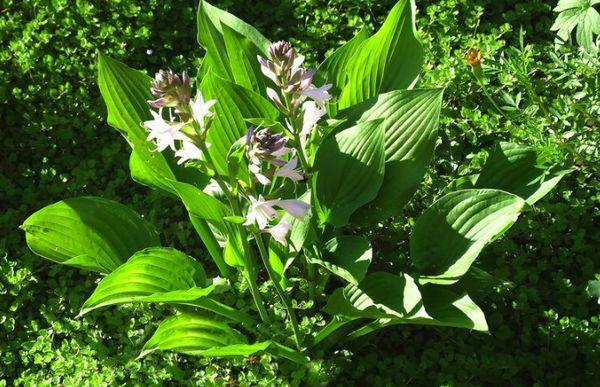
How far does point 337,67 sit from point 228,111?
0.45 m

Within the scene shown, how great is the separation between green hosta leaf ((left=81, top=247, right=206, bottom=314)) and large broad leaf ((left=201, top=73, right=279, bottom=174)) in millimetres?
298

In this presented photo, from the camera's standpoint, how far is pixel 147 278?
87.9 inches

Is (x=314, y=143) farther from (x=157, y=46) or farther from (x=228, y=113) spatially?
(x=157, y=46)

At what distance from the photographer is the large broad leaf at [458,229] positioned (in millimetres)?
2105

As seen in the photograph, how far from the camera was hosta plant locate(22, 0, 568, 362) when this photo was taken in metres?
2.10

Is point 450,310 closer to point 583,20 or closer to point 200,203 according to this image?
point 200,203

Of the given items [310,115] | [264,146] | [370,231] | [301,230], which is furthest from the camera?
[370,231]

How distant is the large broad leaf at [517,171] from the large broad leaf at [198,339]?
788 mm

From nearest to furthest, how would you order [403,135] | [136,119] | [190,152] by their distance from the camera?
1. [190,152]
2. [403,135]
3. [136,119]

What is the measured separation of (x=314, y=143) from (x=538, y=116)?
102 cm

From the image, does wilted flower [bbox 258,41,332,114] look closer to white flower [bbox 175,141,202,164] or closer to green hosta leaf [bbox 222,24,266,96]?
white flower [bbox 175,141,202,164]

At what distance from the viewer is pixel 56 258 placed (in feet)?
7.68

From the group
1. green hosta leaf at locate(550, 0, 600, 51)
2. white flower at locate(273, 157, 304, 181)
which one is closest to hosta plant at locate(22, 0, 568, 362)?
white flower at locate(273, 157, 304, 181)

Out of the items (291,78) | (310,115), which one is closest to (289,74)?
(291,78)
